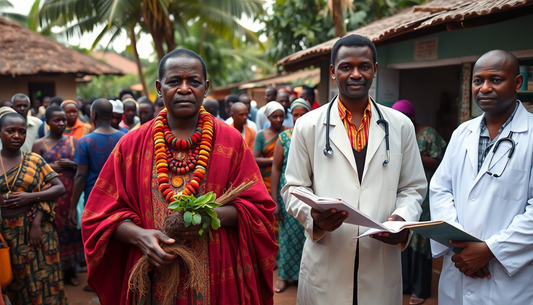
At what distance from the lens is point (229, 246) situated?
2.50 m

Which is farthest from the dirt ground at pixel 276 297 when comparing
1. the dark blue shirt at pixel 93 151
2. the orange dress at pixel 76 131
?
the orange dress at pixel 76 131

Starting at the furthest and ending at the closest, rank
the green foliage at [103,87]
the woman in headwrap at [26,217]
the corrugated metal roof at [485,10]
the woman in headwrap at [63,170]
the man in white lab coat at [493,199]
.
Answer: the green foliage at [103,87] → the woman in headwrap at [63,170] → the woman in headwrap at [26,217] → the corrugated metal roof at [485,10] → the man in white lab coat at [493,199]

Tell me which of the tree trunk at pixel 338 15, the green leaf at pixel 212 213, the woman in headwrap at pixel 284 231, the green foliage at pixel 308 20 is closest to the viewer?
the green leaf at pixel 212 213

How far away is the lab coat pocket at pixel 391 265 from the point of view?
254 cm

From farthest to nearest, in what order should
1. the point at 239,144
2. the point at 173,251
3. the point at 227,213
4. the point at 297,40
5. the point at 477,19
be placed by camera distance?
the point at 297,40 → the point at 477,19 → the point at 239,144 → the point at 227,213 → the point at 173,251

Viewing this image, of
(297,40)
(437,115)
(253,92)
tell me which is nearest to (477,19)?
(437,115)

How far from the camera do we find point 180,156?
8.18 feet

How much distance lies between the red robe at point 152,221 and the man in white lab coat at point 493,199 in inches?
45.5

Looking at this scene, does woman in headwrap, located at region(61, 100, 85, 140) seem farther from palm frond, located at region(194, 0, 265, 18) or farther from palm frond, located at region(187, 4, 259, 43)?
palm frond, located at region(194, 0, 265, 18)

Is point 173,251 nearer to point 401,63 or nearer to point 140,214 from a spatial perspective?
point 140,214

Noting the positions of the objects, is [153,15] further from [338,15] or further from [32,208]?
[32,208]

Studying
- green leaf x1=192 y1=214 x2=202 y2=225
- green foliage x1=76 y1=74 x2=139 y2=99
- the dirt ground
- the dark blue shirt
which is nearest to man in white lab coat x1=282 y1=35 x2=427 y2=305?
green leaf x1=192 y1=214 x2=202 y2=225

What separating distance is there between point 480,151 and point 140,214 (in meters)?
2.12

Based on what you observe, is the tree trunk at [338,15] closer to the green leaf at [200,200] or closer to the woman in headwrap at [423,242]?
the woman in headwrap at [423,242]
